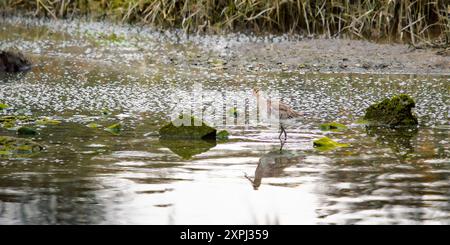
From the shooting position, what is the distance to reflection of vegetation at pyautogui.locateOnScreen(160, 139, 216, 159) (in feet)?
24.2

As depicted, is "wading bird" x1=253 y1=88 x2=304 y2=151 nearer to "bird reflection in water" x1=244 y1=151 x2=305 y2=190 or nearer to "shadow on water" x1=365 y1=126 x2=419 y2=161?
"bird reflection in water" x1=244 y1=151 x2=305 y2=190

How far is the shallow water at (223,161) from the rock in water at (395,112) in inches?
6.7

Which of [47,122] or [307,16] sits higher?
[307,16]

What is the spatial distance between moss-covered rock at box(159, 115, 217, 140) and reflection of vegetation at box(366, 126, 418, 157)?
138cm

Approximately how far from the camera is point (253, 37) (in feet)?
49.3

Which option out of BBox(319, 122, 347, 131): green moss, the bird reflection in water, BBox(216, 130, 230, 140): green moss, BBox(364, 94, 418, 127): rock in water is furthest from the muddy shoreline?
the bird reflection in water

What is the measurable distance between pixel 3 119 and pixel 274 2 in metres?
7.24

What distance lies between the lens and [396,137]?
26.6 ft

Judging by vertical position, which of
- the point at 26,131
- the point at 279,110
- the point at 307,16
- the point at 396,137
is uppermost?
the point at 307,16

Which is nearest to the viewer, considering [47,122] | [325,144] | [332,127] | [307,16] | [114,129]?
[325,144]

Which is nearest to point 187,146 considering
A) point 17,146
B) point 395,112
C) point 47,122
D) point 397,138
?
point 17,146

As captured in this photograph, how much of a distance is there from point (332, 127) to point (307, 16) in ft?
22.7

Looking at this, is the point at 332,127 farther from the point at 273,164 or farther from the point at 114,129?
the point at 114,129
